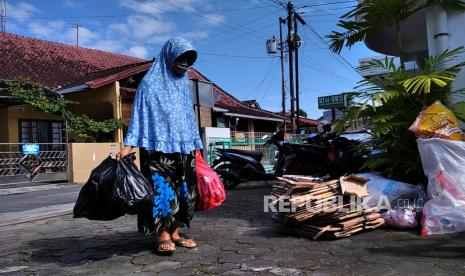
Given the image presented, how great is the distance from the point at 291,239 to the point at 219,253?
2.52 ft

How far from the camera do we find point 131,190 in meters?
3.40

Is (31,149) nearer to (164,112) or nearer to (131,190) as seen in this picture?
(164,112)

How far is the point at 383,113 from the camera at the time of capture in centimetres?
512

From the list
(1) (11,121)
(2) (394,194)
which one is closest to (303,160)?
(2) (394,194)

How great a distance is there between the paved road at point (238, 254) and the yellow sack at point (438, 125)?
1011 millimetres

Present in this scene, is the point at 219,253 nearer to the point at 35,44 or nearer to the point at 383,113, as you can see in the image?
the point at 383,113

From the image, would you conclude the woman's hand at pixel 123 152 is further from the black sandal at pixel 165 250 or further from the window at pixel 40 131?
the window at pixel 40 131

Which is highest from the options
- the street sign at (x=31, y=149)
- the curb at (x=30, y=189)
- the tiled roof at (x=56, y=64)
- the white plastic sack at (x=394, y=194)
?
the tiled roof at (x=56, y=64)

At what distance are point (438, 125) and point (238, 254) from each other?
7.73 feet

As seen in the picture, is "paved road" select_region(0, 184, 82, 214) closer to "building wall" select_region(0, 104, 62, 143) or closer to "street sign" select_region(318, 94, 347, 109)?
"building wall" select_region(0, 104, 62, 143)

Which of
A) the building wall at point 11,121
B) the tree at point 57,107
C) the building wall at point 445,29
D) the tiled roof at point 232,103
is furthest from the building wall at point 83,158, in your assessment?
the tiled roof at point 232,103

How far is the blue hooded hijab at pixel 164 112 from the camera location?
3.80 meters

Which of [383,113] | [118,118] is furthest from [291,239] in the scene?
[118,118]

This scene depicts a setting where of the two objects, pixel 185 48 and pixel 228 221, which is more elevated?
pixel 185 48
